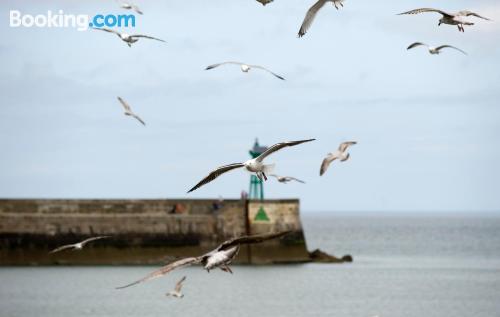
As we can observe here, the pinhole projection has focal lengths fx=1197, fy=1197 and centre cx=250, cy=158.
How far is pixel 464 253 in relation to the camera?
81.4 m

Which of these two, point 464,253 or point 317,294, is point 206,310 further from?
point 464,253

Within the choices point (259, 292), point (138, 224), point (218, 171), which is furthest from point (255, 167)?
point (138, 224)

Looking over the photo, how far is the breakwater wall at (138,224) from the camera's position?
46.5 m

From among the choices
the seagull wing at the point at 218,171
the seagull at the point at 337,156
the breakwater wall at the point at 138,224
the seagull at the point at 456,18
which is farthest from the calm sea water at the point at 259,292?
the seagull wing at the point at 218,171

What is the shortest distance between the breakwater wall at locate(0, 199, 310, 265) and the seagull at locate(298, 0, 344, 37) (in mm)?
30061

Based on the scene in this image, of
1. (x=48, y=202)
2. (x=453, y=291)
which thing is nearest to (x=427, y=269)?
(x=453, y=291)

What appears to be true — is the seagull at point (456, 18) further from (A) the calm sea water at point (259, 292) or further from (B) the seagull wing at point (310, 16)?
(A) the calm sea water at point (259, 292)

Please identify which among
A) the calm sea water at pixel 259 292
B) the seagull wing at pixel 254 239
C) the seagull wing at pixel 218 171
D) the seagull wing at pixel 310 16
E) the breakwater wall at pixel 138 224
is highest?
the seagull wing at pixel 310 16

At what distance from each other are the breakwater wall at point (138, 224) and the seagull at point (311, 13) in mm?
30061

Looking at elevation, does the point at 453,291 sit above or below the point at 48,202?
below

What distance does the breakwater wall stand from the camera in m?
46.5

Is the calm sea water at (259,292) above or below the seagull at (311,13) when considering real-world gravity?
below

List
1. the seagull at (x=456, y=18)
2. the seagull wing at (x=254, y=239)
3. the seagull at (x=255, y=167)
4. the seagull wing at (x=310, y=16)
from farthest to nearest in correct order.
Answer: the seagull at (x=456, y=18)
the seagull wing at (x=310, y=16)
the seagull at (x=255, y=167)
the seagull wing at (x=254, y=239)

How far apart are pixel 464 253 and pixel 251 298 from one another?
40971 mm
